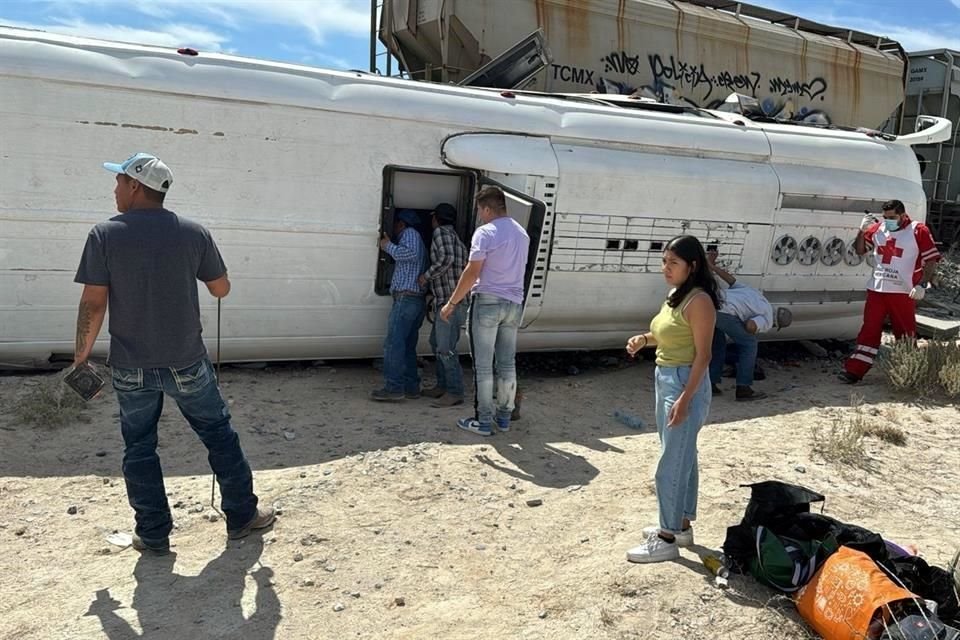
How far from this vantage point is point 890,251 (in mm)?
7188

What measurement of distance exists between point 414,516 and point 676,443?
145 cm

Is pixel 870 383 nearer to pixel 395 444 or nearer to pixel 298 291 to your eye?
pixel 395 444


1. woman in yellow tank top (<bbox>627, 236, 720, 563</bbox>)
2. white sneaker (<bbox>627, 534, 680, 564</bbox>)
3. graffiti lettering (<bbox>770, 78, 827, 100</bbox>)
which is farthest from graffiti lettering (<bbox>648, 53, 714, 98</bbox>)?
white sneaker (<bbox>627, 534, 680, 564</bbox>)

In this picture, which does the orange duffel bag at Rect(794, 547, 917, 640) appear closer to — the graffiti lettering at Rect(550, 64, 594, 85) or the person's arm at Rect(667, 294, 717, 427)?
the person's arm at Rect(667, 294, 717, 427)

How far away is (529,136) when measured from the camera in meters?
6.33

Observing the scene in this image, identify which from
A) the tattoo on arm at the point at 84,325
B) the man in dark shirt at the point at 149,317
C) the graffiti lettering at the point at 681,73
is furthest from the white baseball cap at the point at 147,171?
the graffiti lettering at the point at 681,73

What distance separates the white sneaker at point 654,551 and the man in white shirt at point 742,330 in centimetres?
327

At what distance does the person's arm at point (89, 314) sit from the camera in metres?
3.38

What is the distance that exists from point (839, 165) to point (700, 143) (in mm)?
1729

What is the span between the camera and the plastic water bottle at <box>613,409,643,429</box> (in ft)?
19.8

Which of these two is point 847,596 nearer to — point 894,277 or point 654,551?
point 654,551

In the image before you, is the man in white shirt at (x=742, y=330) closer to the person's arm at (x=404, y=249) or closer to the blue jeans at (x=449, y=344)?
the blue jeans at (x=449, y=344)

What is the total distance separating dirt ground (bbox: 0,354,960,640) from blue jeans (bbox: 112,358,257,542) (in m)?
0.24

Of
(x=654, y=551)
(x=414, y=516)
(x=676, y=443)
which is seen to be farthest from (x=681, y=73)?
(x=654, y=551)
